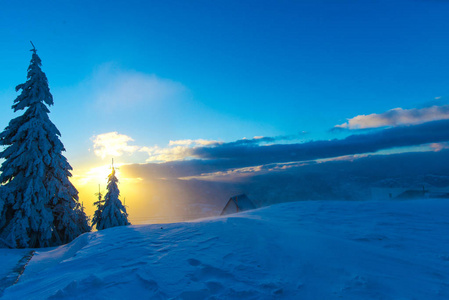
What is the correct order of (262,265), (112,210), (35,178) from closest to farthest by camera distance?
(262,265), (35,178), (112,210)

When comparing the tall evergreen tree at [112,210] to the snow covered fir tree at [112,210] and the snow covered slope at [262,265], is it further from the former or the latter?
the snow covered slope at [262,265]

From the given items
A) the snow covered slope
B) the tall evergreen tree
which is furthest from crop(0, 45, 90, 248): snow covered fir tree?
the snow covered slope

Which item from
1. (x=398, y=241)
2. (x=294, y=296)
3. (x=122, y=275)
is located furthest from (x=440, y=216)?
(x=122, y=275)

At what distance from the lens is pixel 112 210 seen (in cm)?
1864

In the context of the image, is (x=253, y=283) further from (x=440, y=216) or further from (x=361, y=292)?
(x=440, y=216)

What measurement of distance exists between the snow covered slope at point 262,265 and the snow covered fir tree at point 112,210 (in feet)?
42.0

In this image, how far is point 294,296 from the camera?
2.93 m

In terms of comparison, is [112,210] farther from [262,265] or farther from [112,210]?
[262,265]

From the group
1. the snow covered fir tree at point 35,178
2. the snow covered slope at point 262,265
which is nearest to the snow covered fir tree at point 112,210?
the snow covered fir tree at point 35,178

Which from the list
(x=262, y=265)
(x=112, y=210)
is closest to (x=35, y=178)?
(x=112, y=210)

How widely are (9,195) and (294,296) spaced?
16.1 metres

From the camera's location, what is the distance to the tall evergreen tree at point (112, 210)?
60.7 feet

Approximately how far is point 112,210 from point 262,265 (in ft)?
59.1

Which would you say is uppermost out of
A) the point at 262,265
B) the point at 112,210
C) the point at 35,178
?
the point at 35,178
